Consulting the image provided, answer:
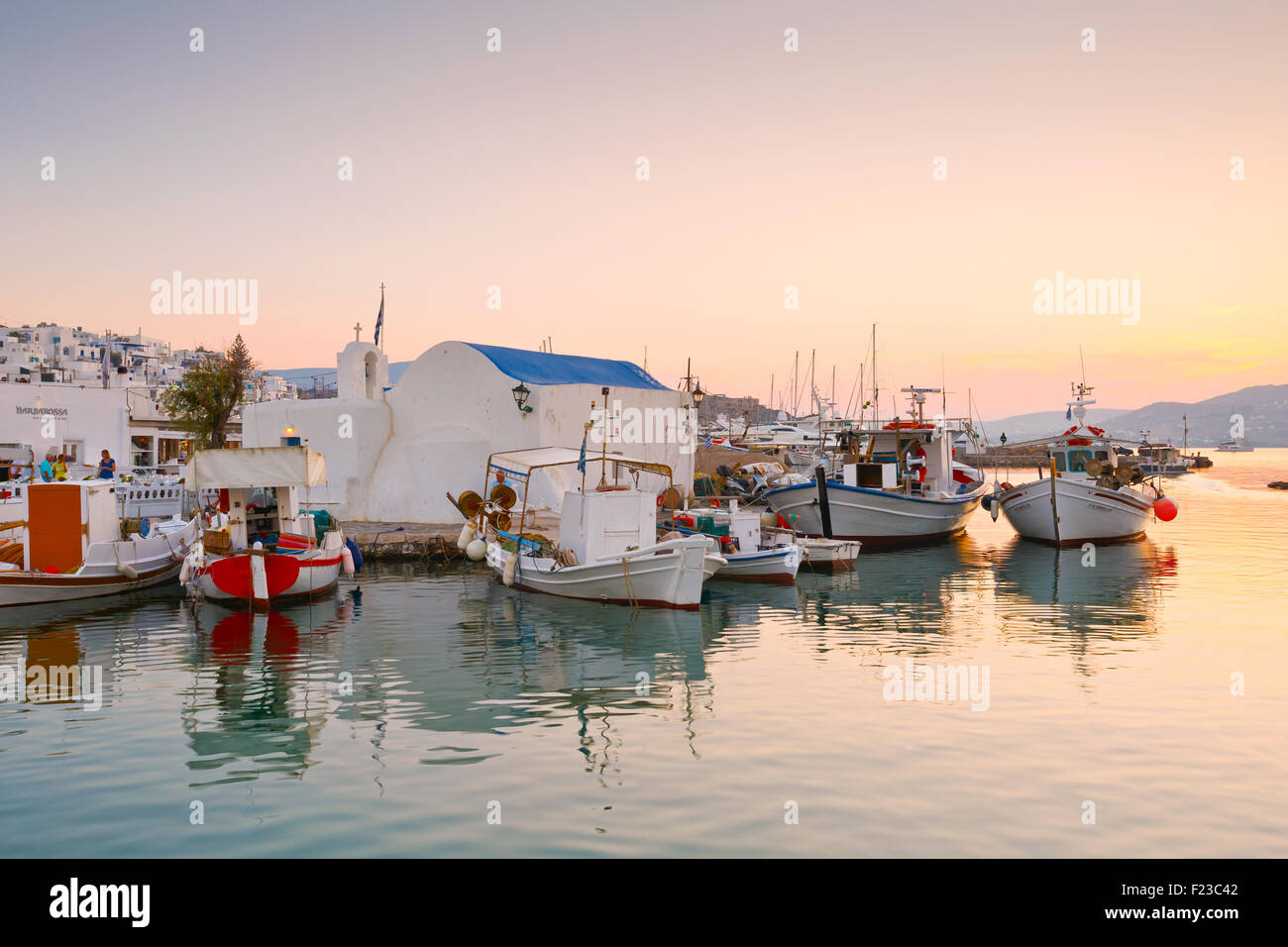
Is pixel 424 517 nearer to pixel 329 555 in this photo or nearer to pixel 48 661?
pixel 329 555

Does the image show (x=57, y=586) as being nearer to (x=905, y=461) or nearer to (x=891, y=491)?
(x=891, y=491)

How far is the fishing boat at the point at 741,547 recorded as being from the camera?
22.9 meters

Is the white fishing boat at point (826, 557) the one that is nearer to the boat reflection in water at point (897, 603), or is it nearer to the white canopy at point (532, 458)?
the boat reflection in water at point (897, 603)

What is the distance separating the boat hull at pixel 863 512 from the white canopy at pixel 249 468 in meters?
16.4

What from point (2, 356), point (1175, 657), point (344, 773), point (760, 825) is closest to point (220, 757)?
point (344, 773)

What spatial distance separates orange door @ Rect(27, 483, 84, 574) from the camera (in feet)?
66.2

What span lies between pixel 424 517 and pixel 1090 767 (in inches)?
953

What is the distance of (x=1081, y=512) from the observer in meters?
31.9

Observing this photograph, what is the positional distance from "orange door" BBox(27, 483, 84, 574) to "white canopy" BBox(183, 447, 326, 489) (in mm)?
3167

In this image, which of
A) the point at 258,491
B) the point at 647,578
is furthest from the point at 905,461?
the point at 258,491

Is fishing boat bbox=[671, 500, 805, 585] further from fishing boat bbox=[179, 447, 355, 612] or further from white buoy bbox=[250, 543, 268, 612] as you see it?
white buoy bbox=[250, 543, 268, 612]

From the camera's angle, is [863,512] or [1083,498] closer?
[863,512]

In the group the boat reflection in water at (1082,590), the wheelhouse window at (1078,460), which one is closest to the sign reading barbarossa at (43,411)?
the boat reflection in water at (1082,590)

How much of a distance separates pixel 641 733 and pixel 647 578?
8263 mm
